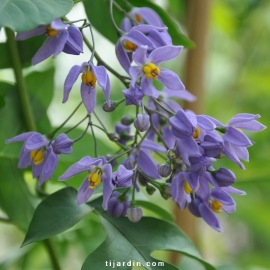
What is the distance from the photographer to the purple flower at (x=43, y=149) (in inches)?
20.3

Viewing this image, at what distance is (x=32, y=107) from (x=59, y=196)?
16cm

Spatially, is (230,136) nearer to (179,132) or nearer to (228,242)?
(179,132)

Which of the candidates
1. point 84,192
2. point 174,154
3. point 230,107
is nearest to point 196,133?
point 174,154

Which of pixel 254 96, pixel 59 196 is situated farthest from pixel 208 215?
pixel 254 96

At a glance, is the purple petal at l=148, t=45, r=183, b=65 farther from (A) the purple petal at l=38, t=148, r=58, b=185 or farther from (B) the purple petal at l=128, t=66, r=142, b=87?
(A) the purple petal at l=38, t=148, r=58, b=185

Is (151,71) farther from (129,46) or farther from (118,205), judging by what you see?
(118,205)

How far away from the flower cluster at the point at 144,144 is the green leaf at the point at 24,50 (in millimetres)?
99

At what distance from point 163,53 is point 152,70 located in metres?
0.02

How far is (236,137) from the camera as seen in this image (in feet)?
1.70

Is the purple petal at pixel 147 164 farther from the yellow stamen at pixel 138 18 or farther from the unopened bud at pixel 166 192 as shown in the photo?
the yellow stamen at pixel 138 18

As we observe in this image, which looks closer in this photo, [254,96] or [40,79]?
[40,79]

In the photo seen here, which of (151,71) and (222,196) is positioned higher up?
(151,71)

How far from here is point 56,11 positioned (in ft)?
1.45

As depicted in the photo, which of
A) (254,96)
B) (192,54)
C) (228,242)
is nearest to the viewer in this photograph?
(192,54)
